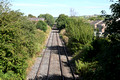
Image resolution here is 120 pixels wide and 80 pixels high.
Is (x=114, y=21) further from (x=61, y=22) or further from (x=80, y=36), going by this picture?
(x=61, y=22)

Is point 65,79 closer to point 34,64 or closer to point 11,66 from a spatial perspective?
point 11,66

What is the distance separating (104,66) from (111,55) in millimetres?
567

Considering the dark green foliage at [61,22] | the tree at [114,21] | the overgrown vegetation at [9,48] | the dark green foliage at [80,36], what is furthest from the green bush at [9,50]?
the dark green foliage at [61,22]

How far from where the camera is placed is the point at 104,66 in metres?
5.74

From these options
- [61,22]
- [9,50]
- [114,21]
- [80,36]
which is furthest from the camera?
[61,22]

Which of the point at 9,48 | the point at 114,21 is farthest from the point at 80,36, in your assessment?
the point at 114,21

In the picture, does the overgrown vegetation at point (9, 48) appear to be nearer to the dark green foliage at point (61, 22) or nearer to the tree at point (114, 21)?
the tree at point (114, 21)

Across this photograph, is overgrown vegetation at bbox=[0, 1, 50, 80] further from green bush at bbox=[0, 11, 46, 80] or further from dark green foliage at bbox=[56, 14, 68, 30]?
dark green foliage at bbox=[56, 14, 68, 30]

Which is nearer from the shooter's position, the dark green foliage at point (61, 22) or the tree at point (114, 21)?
the tree at point (114, 21)

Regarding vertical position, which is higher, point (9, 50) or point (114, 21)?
point (114, 21)

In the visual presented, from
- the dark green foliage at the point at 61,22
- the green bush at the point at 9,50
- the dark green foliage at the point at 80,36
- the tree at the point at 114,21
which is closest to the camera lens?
the tree at the point at 114,21

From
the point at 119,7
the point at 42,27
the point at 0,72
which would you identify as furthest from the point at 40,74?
the point at 42,27

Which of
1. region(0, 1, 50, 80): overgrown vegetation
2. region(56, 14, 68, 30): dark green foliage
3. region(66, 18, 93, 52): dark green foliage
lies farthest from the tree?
region(56, 14, 68, 30): dark green foliage

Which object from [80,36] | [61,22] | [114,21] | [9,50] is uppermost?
[114,21]
